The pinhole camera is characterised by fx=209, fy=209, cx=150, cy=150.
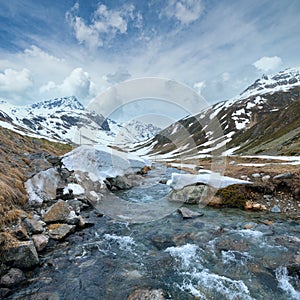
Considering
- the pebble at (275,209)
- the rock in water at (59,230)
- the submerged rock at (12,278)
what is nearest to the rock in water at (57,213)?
the rock in water at (59,230)

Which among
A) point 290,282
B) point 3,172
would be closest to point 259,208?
point 290,282

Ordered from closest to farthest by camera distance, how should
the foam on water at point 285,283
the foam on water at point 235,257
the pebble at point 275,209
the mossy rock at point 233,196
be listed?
the foam on water at point 285,283, the foam on water at point 235,257, the pebble at point 275,209, the mossy rock at point 233,196

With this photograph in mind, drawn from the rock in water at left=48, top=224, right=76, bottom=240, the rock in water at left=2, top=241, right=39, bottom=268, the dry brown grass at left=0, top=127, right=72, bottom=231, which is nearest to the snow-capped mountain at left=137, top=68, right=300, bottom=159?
the dry brown grass at left=0, top=127, right=72, bottom=231

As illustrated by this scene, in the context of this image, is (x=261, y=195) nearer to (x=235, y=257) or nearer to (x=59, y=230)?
(x=235, y=257)

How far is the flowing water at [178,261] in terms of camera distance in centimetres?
723

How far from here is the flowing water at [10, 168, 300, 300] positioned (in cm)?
723

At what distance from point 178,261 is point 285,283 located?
3.91m

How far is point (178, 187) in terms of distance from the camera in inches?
708

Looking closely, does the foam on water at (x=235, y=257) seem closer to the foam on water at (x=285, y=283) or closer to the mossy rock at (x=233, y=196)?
the foam on water at (x=285, y=283)

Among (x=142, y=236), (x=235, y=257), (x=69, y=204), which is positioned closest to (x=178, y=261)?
(x=235, y=257)

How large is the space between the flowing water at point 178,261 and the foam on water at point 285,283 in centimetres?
3

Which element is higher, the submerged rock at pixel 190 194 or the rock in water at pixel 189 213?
the submerged rock at pixel 190 194

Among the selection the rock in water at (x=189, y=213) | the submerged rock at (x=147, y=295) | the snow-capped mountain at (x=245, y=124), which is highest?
the snow-capped mountain at (x=245, y=124)

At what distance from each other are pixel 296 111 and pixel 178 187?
9574 cm
